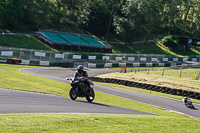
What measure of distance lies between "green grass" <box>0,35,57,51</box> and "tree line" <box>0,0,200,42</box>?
285 inches

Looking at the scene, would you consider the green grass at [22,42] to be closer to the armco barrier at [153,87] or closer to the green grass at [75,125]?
the armco barrier at [153,87]

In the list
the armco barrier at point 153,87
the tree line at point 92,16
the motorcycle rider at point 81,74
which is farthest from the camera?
the tree line at point 92,16

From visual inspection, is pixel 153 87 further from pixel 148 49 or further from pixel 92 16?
pixel 92 16

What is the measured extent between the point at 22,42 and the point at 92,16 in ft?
103

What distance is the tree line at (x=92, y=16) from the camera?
7094cm

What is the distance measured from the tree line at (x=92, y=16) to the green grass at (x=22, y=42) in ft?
23.7

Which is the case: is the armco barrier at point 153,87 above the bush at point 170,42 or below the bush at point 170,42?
below

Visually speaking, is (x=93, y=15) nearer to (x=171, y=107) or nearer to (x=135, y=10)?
(x=135, y=10)

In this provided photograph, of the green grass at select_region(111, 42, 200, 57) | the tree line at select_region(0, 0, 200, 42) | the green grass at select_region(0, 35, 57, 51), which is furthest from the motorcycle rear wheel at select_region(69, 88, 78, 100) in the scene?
the green grass at select_region(111, 42, 200, 57)

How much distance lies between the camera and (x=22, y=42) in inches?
2357

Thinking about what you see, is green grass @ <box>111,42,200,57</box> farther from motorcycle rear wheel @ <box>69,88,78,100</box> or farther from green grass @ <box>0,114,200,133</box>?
green grass @ <box>0,114,200,133</box>

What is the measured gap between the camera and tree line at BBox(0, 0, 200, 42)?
Result: 70938 mm

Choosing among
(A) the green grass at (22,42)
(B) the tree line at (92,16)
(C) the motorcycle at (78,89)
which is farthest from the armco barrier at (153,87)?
(B) the tree line at (92,16)

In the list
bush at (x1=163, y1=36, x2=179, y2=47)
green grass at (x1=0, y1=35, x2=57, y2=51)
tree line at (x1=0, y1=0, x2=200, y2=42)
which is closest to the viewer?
green grass at (x1=0, y1=35, x2=57, y2=51)
